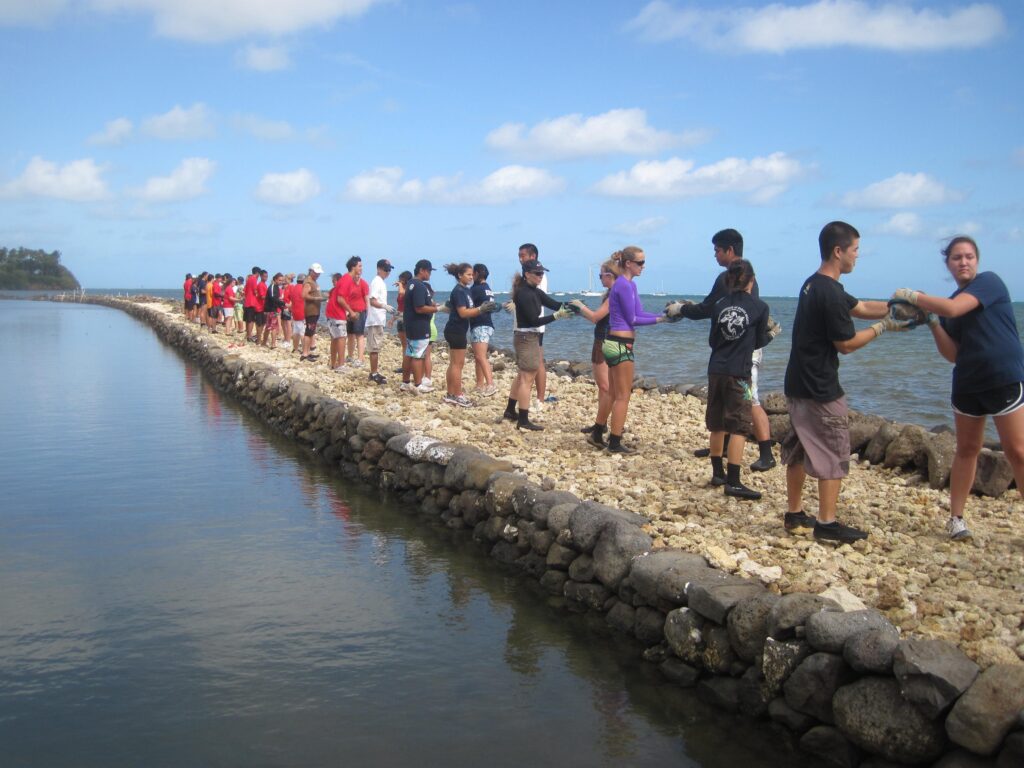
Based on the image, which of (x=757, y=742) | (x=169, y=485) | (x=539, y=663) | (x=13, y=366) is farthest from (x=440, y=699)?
(x=13, y=366)

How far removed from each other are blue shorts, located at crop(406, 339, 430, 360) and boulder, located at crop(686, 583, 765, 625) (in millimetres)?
8464

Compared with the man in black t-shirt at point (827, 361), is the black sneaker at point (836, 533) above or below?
below

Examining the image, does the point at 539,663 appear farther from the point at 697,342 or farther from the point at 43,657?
the point at 697,342

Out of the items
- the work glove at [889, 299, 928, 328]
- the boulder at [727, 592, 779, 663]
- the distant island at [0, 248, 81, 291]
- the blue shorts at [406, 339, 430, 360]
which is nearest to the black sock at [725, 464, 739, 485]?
the work glove at [889, 299, 928, 328]

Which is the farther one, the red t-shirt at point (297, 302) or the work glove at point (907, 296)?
the red t-shirt at point (297, 302)

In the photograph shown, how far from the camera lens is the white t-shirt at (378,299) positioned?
14.5 m

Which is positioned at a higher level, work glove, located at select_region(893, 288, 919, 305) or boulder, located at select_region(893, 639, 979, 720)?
work glove, located at select_region(893, 288, 919, 305)

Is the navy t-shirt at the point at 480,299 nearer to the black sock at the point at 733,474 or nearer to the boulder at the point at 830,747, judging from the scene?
the black sock at the point at 733,474

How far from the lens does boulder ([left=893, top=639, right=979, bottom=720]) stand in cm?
354

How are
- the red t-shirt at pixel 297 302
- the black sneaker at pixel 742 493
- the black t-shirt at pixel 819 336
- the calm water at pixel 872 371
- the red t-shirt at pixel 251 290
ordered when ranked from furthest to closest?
the red t-shirt at pixel 251 290 < the red t-shirt at pixel 297 302 < the calm water at pixel 872 371 < the black sneaker at pixel 742 493 < the black t-shirt at pixel 819 336

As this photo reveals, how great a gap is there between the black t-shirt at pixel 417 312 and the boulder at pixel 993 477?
7311mm

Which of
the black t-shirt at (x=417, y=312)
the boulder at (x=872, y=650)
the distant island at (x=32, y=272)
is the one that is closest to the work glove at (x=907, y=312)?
the boulder at (x=872, y=650)

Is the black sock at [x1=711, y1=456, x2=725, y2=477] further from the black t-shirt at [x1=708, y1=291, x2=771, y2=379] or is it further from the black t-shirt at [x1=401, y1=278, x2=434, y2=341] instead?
the black t-shirt at [x1=401, y1=278, x2=434, y2=341]

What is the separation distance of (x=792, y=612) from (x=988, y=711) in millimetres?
1028
